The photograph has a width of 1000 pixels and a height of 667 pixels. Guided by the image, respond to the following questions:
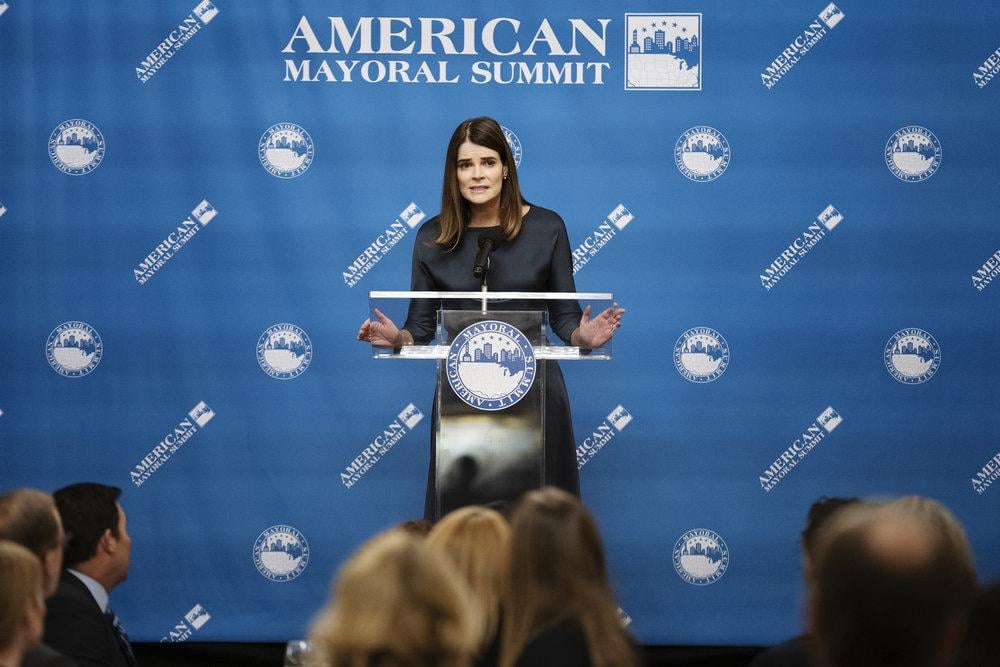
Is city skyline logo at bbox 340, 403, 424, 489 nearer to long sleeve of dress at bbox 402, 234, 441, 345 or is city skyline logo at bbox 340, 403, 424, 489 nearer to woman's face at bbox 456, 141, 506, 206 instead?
long sleeve of dress at bbox 402, 234, 441, 345

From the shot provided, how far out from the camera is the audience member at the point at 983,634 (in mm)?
1670

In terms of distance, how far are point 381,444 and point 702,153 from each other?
76.3 inches

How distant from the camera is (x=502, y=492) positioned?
3.57 meters

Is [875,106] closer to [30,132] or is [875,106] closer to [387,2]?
[387,2]

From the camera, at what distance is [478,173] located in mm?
4039

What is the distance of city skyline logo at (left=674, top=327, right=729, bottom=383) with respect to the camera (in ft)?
17.9

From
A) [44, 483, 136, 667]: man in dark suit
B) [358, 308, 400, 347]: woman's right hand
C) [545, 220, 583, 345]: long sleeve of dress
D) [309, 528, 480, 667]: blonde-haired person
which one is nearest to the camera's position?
[309, 528, 480, 667]: blonde-haired person

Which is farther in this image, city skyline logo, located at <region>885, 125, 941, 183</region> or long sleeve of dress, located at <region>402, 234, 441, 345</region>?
city skyline logo, located at <region>885, 125, 941, 183</region>

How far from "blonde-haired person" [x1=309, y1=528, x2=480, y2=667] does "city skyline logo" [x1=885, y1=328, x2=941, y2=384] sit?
415 centimetres

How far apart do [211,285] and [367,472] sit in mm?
1086

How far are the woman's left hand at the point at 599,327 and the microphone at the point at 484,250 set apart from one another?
327mm

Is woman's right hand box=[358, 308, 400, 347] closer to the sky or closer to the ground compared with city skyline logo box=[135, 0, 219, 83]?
closer to the ground

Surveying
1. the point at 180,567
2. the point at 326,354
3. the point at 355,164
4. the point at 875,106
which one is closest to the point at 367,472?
the point at 326,354

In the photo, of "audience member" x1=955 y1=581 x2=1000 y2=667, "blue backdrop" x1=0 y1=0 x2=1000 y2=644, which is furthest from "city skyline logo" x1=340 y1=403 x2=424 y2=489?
"audience member" x1=955 y1=581 x2=1000 y2=667
